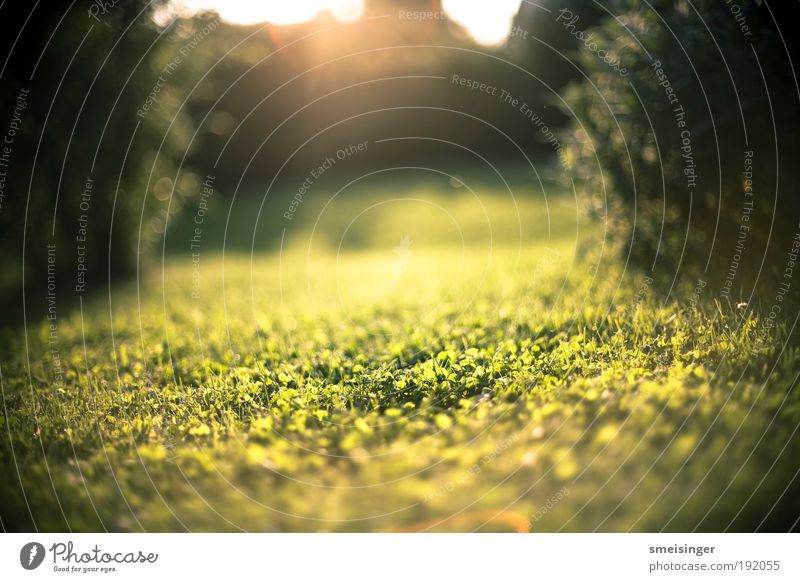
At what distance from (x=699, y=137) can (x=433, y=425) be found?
3619mm

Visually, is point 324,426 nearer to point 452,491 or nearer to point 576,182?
point 452,491

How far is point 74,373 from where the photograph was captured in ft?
17.2

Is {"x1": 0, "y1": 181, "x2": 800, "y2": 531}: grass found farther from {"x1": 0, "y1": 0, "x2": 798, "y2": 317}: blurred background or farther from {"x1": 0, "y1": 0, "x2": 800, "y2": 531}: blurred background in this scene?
{"x1": 0, "y1": 0, "x2": 798, "y2": 317}: blurred background

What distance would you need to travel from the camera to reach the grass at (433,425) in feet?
10.9

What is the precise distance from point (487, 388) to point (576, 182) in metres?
3.71

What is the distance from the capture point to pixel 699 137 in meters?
5.04

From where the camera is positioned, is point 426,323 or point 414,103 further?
point 414,103

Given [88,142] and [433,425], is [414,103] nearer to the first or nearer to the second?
[88,142]

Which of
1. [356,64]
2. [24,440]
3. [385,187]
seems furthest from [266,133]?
[24,440]

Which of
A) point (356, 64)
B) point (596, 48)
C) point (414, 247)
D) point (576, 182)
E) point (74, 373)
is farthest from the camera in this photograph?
point (414, 247)

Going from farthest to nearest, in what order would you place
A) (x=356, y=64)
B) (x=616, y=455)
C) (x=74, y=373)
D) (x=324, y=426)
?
(x=356, y=64), (x=74, y=373), (x=324, y=426), (x=616, y=455)

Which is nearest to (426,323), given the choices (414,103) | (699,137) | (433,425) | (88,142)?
(433,425)

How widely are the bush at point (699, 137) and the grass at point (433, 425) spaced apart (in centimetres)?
57
